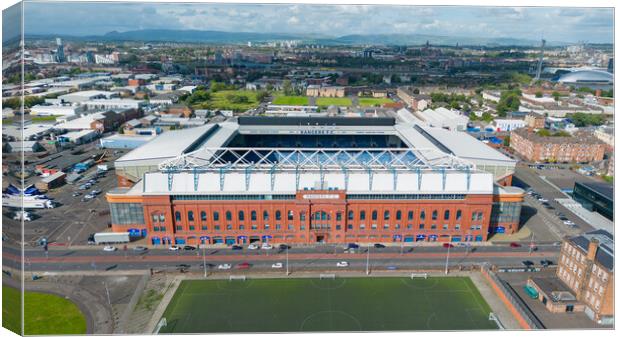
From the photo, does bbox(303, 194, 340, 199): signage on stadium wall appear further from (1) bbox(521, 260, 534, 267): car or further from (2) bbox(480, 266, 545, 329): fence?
(1) bbox(521, 260, 534, 267): car

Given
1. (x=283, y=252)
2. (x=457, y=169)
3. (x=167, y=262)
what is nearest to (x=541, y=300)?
(x=457, y=169)

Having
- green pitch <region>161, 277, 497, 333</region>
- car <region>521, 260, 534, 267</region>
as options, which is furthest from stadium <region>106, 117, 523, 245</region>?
green pitch <region>161, 277, 497, 333</region>

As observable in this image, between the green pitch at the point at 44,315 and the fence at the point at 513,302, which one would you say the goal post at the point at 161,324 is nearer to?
the green pitch at the point at 44,315

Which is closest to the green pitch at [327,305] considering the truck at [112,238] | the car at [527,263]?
the car at [527,263]

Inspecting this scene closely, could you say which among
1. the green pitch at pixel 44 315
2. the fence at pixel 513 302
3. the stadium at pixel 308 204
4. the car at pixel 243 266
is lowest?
the green pitch at pixel 44 315

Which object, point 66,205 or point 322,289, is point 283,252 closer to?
point 322,289
